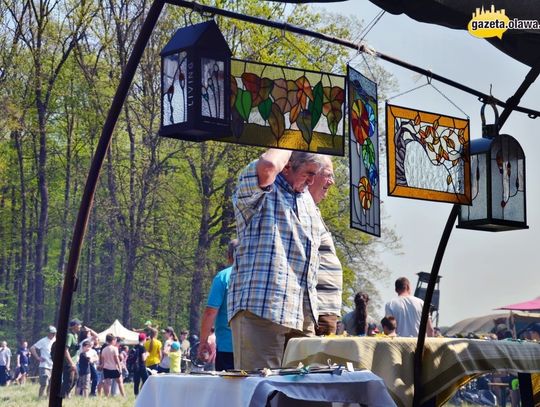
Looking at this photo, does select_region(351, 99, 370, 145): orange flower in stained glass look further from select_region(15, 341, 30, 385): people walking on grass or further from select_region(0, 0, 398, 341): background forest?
select_region(15, 341, 30, 385): people walking on grass

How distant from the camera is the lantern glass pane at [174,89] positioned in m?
5.32

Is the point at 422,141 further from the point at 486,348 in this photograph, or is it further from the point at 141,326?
the point at 141,326

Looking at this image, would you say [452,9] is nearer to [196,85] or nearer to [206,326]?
[196,85]

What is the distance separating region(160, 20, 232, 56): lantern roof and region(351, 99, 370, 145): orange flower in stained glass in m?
1.07

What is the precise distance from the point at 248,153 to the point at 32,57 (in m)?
8.45

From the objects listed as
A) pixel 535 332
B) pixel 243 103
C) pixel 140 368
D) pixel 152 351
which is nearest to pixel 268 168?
pixel 243 103

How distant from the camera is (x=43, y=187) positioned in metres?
40.1

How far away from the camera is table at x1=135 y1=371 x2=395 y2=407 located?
3.80m

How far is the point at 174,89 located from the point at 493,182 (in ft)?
7.43

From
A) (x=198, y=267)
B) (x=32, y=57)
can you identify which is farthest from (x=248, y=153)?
(x=32, y=57)

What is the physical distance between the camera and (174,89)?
17.7 ft

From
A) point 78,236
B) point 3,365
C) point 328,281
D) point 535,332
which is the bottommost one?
point 3,365

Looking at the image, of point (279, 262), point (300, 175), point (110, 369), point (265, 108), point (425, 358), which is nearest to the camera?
point (425, 358)

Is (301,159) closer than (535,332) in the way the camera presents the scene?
Yes
